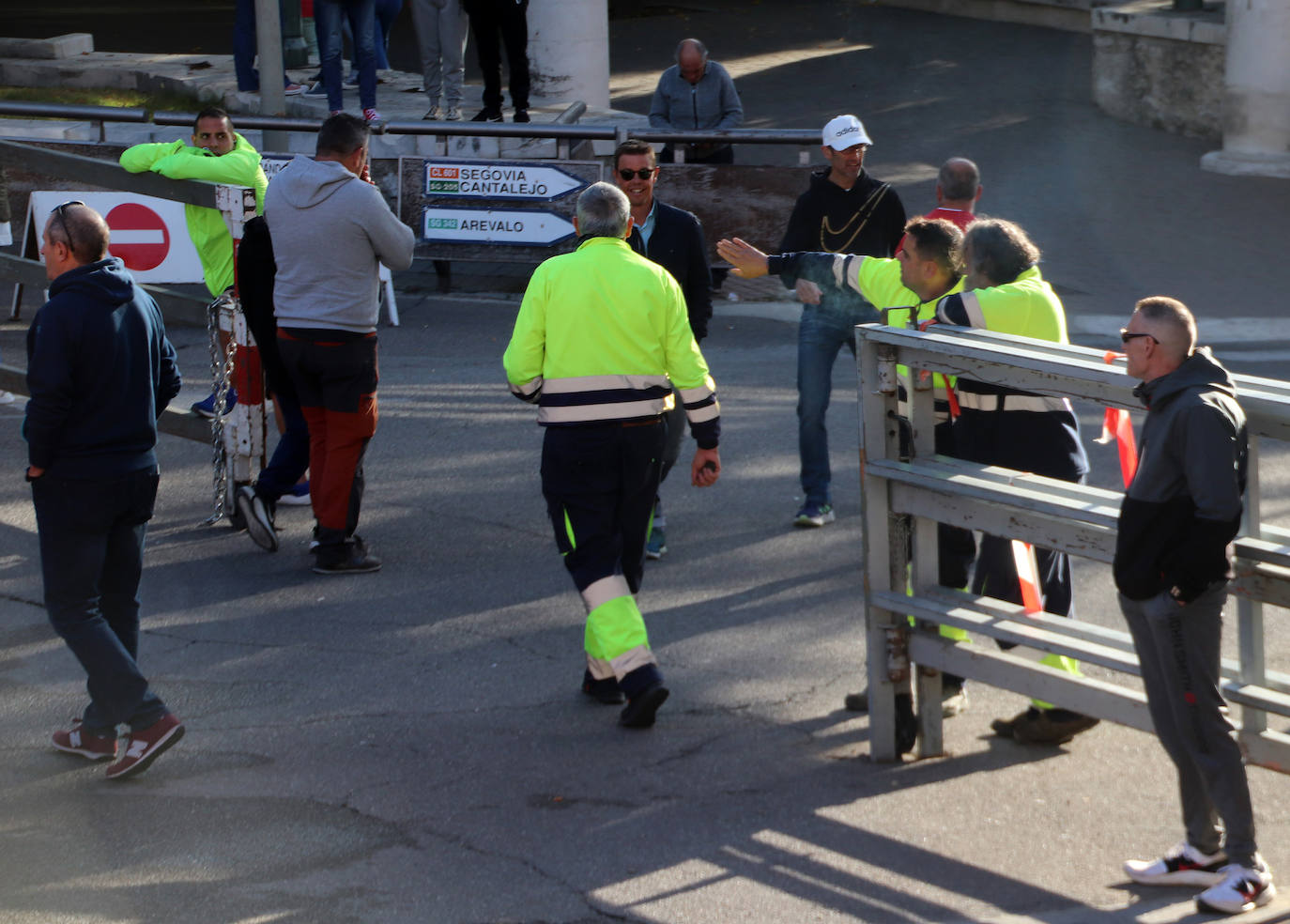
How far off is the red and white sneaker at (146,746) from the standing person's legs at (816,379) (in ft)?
Answer: 11.1

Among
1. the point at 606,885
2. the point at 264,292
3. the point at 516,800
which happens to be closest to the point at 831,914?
the point at 606,885

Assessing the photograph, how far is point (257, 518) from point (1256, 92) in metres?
11.9

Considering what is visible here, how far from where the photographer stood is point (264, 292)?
7324 millimetres

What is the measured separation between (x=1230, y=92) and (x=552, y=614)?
1184 cm

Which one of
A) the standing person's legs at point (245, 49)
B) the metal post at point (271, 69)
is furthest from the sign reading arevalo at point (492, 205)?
the standing person's legs at point (245, 49)

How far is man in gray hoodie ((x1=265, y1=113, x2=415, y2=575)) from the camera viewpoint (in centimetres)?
681

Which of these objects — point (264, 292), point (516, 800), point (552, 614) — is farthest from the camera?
point (264, 292)

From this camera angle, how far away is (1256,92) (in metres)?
15.6

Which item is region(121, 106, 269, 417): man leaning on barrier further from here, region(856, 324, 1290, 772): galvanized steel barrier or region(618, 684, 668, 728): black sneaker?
region(856, 324, 1290, 772): galvanized steel barrier

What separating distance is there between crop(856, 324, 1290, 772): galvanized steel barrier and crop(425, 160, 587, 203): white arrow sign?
24.6ft

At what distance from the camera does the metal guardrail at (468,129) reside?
12.3 meters

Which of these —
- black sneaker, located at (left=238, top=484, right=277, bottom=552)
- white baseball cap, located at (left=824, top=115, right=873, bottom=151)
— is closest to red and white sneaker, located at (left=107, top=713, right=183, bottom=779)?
black sneaker, located at (left=238, top=484, right=277, bottom=552)

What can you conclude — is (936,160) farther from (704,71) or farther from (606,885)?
(606,885)

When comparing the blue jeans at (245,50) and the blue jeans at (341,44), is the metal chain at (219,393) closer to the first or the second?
the blue jeans at (341,44)
